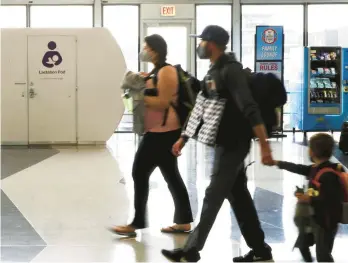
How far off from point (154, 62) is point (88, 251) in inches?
58.4

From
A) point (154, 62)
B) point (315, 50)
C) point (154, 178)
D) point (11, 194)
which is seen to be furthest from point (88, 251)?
→ point (315, 50)

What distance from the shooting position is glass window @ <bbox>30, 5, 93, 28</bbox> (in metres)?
14.3

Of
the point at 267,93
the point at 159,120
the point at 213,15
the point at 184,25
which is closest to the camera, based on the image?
the point at 267,93

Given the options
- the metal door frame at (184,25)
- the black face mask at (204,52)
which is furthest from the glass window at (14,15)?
the black face mask at (204,52)

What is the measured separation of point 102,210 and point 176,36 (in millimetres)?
9065

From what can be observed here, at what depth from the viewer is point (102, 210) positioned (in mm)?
5504

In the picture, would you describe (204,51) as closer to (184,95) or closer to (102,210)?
(184,95)

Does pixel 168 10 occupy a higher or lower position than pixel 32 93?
higher

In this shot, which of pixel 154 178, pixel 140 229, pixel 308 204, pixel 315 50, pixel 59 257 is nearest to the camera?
pixel 308 204

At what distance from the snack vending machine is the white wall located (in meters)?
4.29

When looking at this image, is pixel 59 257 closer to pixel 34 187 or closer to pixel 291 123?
pixel 34 187

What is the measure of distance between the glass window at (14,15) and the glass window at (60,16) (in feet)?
0.65

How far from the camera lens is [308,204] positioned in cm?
320

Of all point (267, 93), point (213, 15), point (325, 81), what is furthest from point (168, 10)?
point (267, 93)
